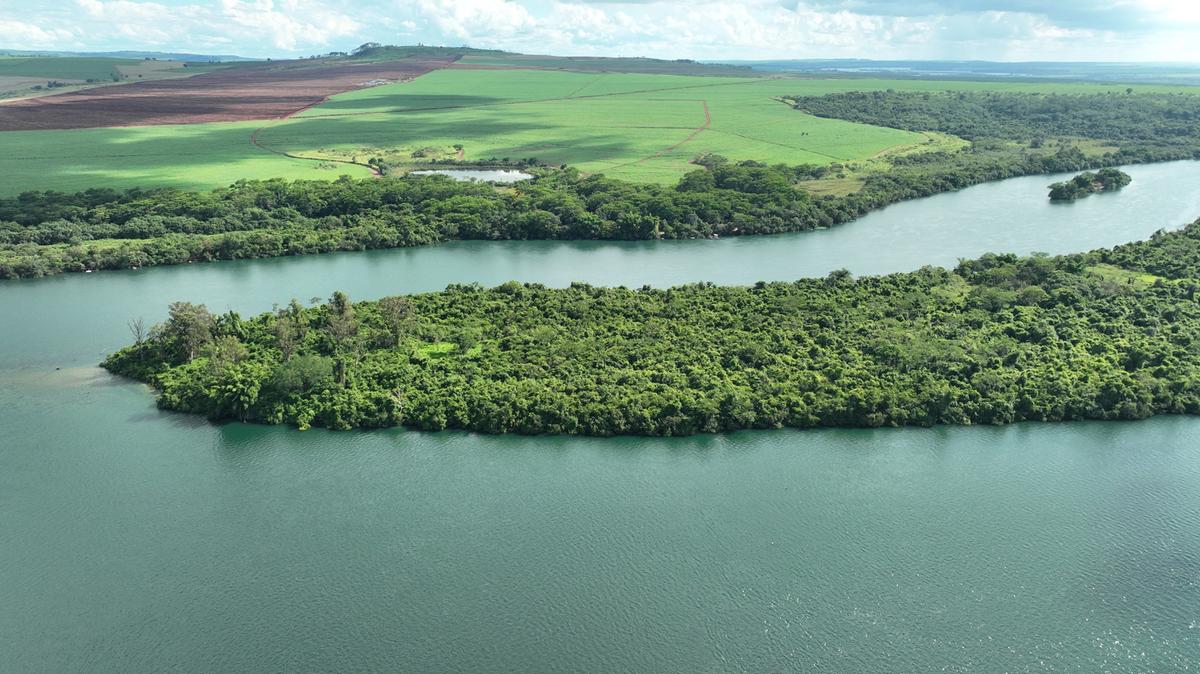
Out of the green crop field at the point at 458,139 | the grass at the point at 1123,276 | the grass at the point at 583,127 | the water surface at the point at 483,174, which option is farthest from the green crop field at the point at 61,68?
the grass at the point at 1123,276

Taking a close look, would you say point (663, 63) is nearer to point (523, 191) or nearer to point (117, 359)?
point (523, 191)

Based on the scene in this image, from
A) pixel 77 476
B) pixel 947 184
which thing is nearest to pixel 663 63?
pixel 947 184

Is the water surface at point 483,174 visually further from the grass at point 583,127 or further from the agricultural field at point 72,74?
the agricultural field at point 72,74

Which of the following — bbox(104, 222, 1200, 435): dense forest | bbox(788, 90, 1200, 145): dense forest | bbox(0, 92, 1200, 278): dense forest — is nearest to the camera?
bbox(104, 222, 1200, 435): dense forest

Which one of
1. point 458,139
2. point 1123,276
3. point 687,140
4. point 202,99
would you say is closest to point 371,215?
point 458,139

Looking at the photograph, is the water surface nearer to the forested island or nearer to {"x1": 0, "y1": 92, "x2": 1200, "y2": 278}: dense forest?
{"x1": 0, "y1": 92, "x2": 1200, "y2": 278}: dense forest

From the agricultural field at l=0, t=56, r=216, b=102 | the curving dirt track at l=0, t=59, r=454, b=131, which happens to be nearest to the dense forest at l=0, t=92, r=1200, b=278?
the curving dirt track at l=0, t=59, r=454, b=131

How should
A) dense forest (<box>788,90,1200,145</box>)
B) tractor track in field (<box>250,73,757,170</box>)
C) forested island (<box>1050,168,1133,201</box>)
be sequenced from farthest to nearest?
1. dense forest (<box>788,90,1200,145</box>)
2. tractor track in field (<box>250,73,757,170</box>)
3. forested island (<box>1050,168,1133,201</box>)

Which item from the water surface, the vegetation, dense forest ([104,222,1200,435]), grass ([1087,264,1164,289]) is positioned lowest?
dense forest ([104,222,1200,435])
